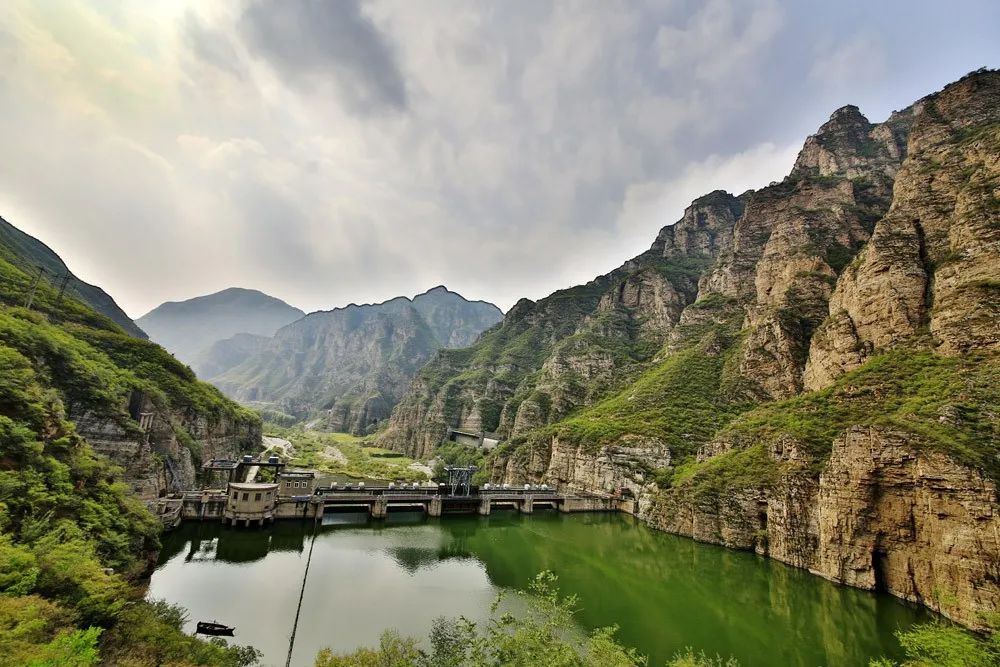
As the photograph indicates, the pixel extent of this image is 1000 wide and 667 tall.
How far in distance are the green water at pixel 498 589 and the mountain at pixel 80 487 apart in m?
6.32

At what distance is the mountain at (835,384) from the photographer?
117ft

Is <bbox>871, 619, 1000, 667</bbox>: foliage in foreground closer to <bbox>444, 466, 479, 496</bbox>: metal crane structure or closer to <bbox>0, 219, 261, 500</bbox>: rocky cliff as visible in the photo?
<bbox>0, 219, 261, 500</bbox>: rocky cliff

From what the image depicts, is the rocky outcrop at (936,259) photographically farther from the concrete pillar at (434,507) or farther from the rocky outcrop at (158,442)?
the rocky outcrop at (158,442)

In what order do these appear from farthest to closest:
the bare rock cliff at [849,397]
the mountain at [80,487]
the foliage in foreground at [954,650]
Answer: the bare rock cliff at [849,397] → the foliage in foreground at [954,650] → the mountain at [80,487]

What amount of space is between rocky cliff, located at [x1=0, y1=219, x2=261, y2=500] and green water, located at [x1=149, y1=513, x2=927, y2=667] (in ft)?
37.1

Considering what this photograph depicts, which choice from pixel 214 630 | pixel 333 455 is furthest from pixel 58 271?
pixel 214 630

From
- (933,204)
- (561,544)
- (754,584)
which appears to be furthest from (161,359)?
(933,204)

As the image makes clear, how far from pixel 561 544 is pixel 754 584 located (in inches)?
876

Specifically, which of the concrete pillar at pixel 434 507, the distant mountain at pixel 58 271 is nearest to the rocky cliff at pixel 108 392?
the concrete pillar at pixel 434 507

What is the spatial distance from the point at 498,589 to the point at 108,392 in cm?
4696

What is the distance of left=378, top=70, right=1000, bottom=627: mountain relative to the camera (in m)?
35.6

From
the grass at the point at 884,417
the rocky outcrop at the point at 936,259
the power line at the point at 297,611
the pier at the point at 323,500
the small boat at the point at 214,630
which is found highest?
the rocky outcrop at the point at 936,259

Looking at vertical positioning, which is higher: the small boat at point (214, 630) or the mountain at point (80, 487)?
the mountain at point (80, 487)

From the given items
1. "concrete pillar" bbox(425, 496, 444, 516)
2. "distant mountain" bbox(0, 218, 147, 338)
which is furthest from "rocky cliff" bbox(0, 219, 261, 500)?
"distant mountain" bbox(0, 218, 147, 338)
